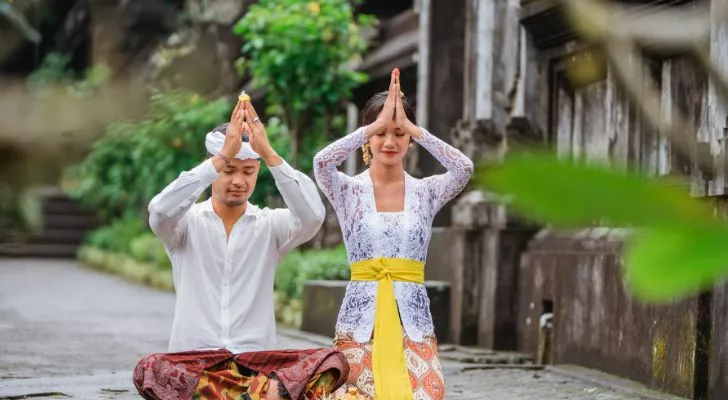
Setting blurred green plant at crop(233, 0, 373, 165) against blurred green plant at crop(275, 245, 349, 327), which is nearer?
blurred green plant at crop(275, 245, 349, 327)

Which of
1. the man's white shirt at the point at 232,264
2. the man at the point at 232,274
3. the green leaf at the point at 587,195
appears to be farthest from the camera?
the man's white shirt at the point at 232,264

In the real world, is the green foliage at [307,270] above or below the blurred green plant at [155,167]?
below

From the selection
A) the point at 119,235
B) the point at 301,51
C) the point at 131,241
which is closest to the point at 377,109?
the point at 301,51

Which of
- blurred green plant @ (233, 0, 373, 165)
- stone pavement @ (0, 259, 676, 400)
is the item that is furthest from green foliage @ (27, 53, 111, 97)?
blurred green plant @ (233, 0, 373, 165)

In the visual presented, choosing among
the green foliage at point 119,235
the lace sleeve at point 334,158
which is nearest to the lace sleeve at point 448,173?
the lace sleeve at point 334,158

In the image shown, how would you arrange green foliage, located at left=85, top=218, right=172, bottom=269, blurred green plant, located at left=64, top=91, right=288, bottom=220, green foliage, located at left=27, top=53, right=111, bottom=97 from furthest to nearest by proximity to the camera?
green foliage, located at left=85, top=218, right=172, bottom=269 < blurred green plant, located at left=64, top=91, right=288, bottom=220 < green foliage, located at left=27, top=53, right=111, bottom=97

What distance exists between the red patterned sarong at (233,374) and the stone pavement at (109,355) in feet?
7.63

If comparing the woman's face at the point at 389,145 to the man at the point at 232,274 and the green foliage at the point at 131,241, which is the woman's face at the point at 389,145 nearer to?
the man at the point at 232,274

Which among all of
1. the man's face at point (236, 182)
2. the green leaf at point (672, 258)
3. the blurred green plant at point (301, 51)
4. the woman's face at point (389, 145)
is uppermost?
the blurred green plant at point (301, 51)

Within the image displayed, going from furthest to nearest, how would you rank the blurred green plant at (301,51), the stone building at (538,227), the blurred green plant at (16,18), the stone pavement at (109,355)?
the blurred green plant at (301,51) < the stone building at (538,227) < the stone pavement at (109,355) < the blurred green plant at (16,18)

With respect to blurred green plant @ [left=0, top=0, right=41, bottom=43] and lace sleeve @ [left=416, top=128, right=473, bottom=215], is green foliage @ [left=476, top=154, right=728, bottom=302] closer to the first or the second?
blurred green plant @ [left=0, top=0, right=41, bottom=43]

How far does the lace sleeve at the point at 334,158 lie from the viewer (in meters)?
4.74

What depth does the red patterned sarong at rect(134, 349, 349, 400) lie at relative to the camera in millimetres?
4410

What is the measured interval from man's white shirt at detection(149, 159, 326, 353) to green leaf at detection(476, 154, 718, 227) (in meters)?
3.86
